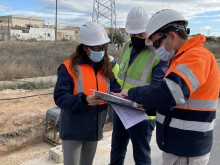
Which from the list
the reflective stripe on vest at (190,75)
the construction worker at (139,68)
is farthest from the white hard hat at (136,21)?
the reflective stripe on vest at (190,75)

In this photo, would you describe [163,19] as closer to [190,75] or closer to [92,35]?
[190,75]

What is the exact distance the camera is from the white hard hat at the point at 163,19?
71.9 inches

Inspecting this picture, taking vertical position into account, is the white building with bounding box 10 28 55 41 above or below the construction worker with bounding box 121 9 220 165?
above

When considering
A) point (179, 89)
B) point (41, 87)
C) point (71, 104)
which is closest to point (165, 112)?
point (179, 89)

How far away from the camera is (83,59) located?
8.19 feet

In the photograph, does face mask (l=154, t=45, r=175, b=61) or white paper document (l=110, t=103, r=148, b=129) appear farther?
white paper document (l=110, t=103, r=148, b=129)

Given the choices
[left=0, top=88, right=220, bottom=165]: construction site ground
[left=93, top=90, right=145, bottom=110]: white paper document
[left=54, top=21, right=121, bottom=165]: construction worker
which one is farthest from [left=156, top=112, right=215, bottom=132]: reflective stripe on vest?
[left=0, top=88, right=220, bottom=165]: construction site ground

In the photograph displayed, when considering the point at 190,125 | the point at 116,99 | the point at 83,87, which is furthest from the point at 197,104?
the point at 83,87

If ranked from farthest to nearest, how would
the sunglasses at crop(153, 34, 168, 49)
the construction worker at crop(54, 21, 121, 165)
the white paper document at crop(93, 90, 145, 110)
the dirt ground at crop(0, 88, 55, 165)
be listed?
the dirt ground at crop(0, 88, 55, 165) < the construction worker at crop(54, 21, 121, 165) < the white paper document at crop(93, 90, 145, 110) < the sunglasses at crop(153, 34, 168, 49)

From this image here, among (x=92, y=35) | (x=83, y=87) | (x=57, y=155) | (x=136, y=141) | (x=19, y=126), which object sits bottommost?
(x=19, y=126)

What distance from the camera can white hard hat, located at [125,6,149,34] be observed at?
289 centimetres

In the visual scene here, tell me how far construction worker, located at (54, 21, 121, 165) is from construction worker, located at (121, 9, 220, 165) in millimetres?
611

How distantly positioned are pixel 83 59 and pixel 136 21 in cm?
77

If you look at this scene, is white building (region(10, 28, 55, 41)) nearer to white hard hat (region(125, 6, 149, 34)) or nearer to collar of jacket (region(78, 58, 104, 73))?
white hard hat (region(125, 6, 149, 34))
